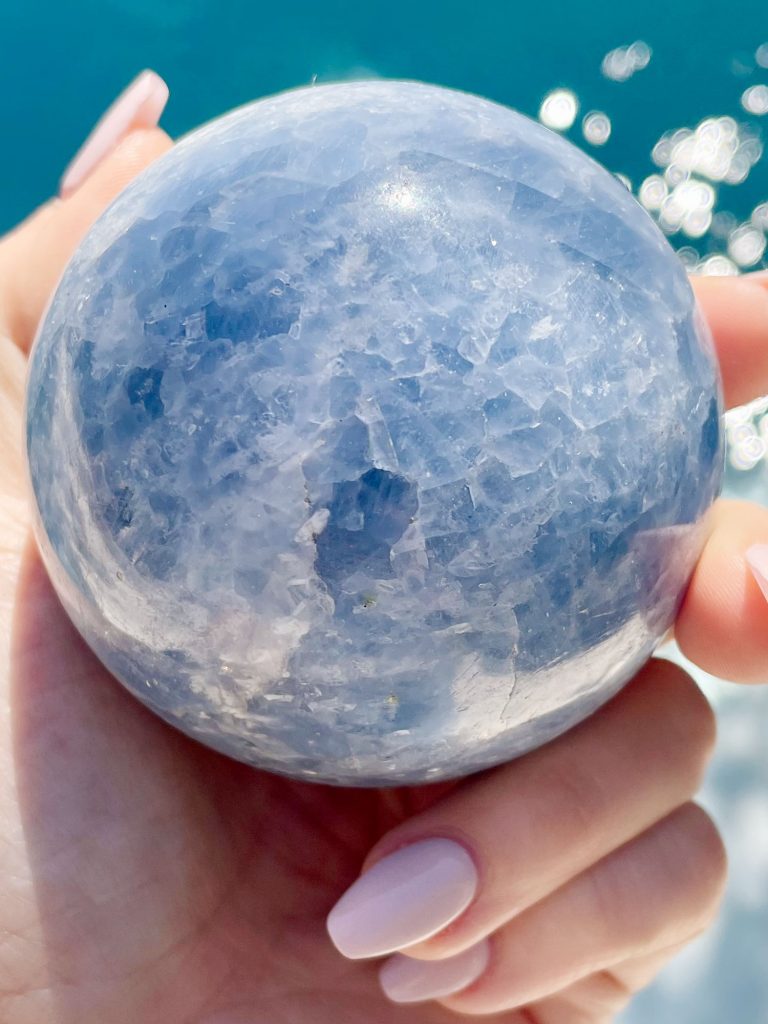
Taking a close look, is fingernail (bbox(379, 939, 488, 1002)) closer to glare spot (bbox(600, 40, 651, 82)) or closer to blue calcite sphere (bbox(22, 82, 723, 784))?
blue calcite sphere (bbox(22, 82, 723, 784))

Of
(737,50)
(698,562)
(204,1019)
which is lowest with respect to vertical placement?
(204,1019)

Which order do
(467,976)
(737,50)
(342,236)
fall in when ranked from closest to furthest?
(342,236)
(467,976)
(737,50)

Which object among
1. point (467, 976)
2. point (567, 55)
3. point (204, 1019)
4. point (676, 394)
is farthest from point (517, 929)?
point (567, 55)

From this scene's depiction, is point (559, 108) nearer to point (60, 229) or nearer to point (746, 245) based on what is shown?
point (746, 245)

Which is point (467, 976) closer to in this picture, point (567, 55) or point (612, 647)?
point (612, 647)

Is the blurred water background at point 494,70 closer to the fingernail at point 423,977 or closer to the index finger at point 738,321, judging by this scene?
the index finger at point 738,321

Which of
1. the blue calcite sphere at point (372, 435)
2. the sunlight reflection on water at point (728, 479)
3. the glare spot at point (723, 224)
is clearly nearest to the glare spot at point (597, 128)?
the sunlight reflection on water at point (728, 479)
